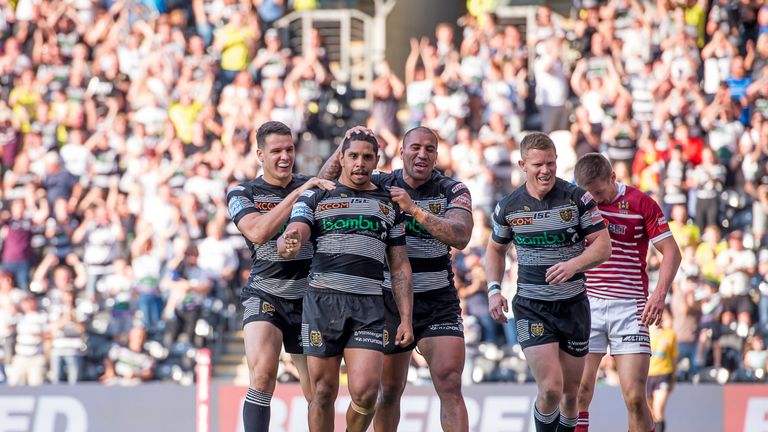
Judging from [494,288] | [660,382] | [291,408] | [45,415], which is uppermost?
[494,288]

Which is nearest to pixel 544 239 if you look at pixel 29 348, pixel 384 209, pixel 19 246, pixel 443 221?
pixel 443 221

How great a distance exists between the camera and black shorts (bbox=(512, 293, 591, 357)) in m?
9.70

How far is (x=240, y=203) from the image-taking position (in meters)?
9.50

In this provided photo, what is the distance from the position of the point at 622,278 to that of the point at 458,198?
1.69m

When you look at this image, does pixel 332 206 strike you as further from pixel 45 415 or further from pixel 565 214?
pixel 45 415

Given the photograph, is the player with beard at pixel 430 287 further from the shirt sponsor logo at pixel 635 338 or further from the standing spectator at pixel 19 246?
the standing spectator at pixel 19 246

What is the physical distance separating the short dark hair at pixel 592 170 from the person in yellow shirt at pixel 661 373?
4994 millimetres

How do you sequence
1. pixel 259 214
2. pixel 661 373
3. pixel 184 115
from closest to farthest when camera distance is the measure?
pixel 259 214 < pixel 661 373 < pixel 184 115

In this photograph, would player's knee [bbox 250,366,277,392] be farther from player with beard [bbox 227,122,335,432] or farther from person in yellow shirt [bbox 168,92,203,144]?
person in yellow shirt [bbox 168,92,203,144]

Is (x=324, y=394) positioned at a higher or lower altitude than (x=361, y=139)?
lower

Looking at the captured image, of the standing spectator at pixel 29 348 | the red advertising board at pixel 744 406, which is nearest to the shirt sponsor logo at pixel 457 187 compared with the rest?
the red advertising board at pixel 744 406

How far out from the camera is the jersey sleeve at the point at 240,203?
371 inches

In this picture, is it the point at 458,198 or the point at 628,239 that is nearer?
the point at 458,198

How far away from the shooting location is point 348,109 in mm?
20266
